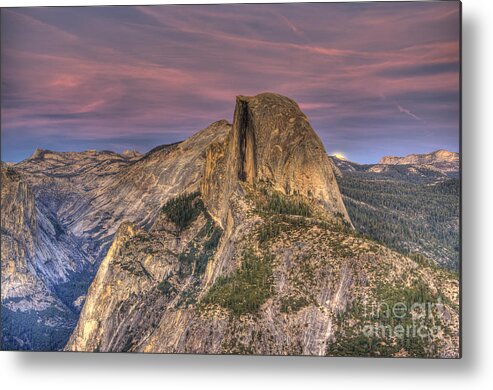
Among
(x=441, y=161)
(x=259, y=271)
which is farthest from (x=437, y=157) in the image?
(x=259, y=271)

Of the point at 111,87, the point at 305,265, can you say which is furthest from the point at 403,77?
the point at 111,87

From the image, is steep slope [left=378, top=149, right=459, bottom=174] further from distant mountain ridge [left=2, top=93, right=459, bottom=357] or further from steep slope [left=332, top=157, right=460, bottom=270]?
distant mountain ridge [left=2, top=93, right=459, bottom=357]

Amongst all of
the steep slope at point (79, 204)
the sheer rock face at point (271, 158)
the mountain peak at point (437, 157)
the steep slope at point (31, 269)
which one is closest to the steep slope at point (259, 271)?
the sheer rock face at point (271, 158)

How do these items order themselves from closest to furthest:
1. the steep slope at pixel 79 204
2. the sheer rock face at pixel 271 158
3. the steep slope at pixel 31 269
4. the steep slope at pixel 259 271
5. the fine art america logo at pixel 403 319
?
the fine art america logo at pixel 403 319, the steep slope at pixel 259 271, the sheer rock face at pixel 271 158, the steep slope at pixel 31 269, the steep slope at pixel 79 204

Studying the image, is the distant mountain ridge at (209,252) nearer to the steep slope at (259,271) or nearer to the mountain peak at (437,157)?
the steep slope at (259,271)

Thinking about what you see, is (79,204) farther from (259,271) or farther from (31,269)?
(259,271)
